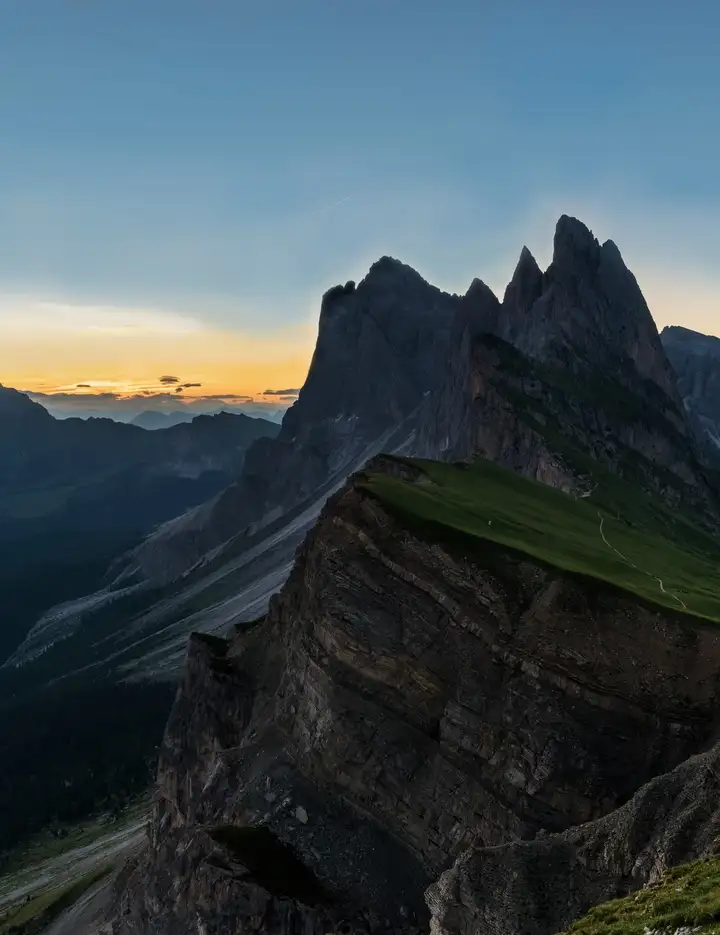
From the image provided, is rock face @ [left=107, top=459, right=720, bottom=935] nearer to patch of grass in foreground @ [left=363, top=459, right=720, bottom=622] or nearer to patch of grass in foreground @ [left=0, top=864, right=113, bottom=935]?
patch of grass in foreground @ [left=363, top=459, right=720, bottom=622]

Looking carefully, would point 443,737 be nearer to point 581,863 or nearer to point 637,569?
point 581,863

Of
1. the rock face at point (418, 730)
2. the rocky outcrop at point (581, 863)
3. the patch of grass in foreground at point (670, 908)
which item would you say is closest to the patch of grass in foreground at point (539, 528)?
the rock face at point (418, 730)

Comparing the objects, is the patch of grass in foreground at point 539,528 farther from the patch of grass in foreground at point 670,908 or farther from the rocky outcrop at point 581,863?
the patch of grass in foreground at point 670,908

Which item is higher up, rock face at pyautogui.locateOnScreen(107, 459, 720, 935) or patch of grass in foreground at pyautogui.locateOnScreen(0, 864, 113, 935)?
rock face at pyautogui.locateOnScreen(107, 459, 720, 935)

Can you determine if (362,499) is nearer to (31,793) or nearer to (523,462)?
(523,462)

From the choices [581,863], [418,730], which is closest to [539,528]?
[418,730]

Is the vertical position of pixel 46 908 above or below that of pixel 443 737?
below

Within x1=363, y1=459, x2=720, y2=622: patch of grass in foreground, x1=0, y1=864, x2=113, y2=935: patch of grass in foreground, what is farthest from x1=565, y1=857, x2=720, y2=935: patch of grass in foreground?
x1=0, y1=864, x2=113, y2=935: patch of grass in foreground
